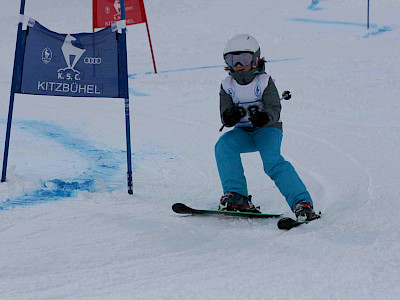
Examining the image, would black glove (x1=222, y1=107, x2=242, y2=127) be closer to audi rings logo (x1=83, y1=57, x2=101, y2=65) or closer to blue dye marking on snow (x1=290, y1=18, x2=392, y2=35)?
audi rings logo (x1=83, y1=57, x2=101, y2=65)

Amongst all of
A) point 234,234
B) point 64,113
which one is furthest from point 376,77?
point 234,234

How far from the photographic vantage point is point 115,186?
14.9ft

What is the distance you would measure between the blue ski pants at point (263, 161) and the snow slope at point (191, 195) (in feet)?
0.92

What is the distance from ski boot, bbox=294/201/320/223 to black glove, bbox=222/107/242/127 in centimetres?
75

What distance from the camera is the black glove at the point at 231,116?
3.79 meters

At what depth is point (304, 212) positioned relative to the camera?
11.1 ft

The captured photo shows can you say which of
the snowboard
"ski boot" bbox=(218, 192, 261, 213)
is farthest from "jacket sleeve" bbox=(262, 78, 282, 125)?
the snowboard

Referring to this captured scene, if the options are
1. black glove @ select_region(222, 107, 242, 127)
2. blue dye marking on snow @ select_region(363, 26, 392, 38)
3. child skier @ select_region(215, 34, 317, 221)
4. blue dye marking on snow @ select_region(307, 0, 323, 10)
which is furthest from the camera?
blue dye marking on snow @ select_region(307, 0, 323, 10)

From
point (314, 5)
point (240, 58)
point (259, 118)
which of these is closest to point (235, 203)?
point (259, 118)

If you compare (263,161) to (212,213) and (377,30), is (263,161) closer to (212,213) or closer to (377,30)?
(212,213)

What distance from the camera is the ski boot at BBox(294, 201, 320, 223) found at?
3359mm

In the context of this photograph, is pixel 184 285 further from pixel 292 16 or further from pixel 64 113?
pixel 292 16

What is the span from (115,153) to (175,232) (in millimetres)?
2755

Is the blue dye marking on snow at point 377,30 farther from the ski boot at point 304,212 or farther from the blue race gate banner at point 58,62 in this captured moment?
the ski boot at point 304,212
